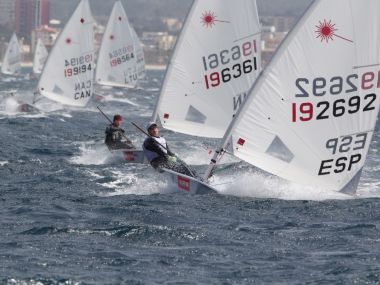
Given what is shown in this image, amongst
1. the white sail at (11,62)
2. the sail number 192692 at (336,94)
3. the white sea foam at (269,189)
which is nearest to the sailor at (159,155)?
the white sea foam at (269,189)

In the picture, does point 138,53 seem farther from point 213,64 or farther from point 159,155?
point 159,155

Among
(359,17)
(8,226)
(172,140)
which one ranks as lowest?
(172,140)

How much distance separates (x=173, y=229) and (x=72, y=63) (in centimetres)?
2700

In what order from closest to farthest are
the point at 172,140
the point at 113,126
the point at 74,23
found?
the point at 113,126, the point at 172,140, the point at 74,23

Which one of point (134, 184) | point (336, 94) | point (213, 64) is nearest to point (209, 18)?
point (213, 64)

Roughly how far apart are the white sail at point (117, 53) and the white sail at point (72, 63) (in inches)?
654

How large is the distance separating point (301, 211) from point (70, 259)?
20.0 ft

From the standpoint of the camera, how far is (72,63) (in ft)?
145

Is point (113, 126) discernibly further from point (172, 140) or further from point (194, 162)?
point (172, 140)

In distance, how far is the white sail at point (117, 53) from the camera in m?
61.8

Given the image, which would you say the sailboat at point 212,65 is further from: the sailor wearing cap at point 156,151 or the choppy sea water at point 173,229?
the sailor wearing cap at point 156,151

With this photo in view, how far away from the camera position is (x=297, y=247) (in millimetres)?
16922

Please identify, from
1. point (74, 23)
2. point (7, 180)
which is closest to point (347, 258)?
point (7, 180)

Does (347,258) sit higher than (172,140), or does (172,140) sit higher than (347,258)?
(347,258)
